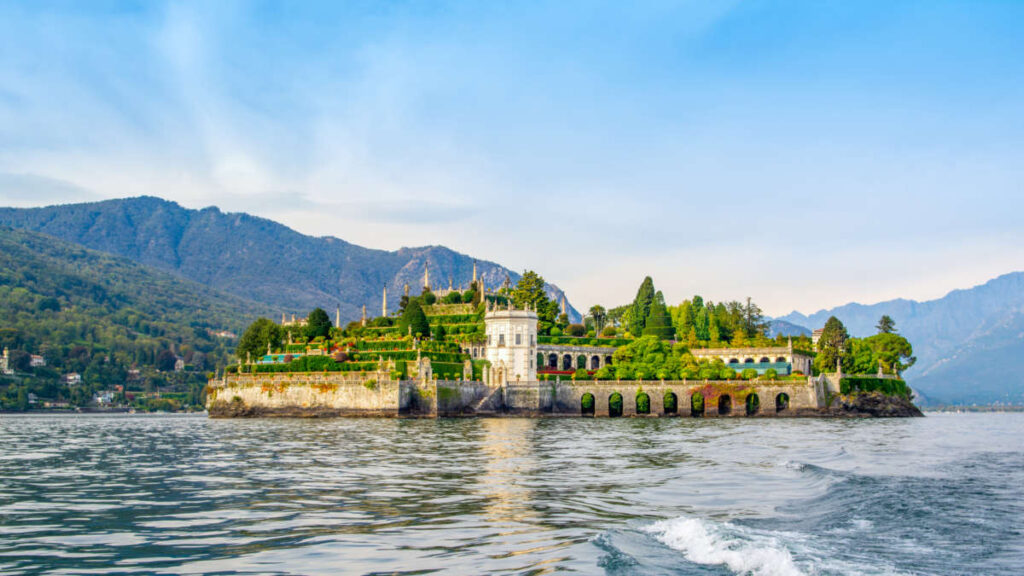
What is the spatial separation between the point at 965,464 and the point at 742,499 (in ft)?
58.7

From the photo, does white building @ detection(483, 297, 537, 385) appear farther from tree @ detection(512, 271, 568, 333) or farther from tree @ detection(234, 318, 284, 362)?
tree @ detection(234, 318, 284, 362)

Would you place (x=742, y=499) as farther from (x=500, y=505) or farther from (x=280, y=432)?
(x=280, y=432)

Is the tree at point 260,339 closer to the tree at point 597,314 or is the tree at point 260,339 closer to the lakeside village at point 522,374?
the lakeside village at point 522,374

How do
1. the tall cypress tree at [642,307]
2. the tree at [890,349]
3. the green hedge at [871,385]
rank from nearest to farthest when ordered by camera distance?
the green hedge at [871,385]
the tree at [890,349]
the tall cypress tree at [642,307]

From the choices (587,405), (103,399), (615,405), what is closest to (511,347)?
(587,405)

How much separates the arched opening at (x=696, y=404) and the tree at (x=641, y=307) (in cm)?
3639

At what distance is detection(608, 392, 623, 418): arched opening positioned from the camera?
111m

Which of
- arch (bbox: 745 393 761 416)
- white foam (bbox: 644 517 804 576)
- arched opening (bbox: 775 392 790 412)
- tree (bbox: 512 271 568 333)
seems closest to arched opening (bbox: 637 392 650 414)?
arch (bbox: 745 393 761 416)

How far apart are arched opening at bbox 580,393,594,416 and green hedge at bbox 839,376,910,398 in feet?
99.7

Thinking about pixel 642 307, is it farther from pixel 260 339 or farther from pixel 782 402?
pixel 260 339

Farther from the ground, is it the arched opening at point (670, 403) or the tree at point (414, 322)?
the tree at point (414, 322)

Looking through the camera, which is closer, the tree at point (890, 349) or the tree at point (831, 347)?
the tree at point (831, 347)

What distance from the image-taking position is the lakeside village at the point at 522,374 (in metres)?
103

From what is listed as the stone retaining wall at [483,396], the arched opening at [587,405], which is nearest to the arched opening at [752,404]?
the stone retaining wall at [483,396]
